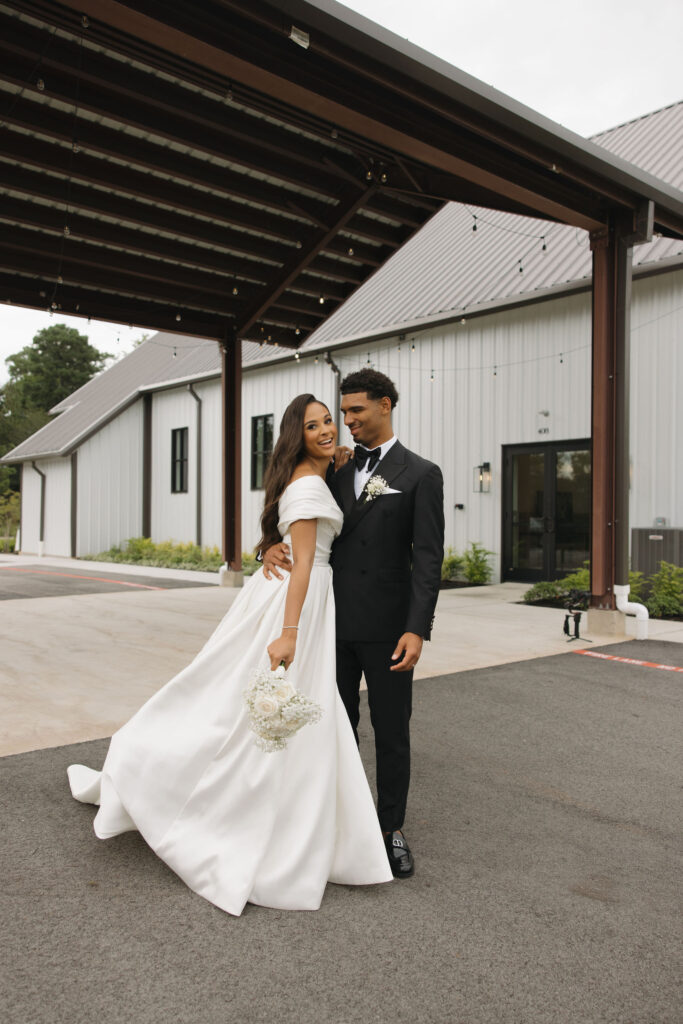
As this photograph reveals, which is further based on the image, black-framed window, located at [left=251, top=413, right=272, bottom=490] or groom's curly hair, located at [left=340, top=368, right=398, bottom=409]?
black-framed window, located at [left=251, top=413, right=272, bottom=490]

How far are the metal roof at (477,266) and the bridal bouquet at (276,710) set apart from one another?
11002mm

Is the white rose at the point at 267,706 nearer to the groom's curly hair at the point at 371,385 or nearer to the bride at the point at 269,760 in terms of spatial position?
the bride at the point at 269,760

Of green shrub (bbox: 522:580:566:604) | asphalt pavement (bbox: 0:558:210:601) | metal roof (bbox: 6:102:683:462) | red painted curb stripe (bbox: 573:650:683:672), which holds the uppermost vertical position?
metal roof (bbox: 6:102:683:462)

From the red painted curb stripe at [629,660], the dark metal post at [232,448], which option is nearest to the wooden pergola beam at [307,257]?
the dark metal post at [232,448]

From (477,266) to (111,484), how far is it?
13209 mm

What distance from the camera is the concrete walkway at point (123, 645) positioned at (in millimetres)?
5035

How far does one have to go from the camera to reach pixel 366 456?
10.1 feet

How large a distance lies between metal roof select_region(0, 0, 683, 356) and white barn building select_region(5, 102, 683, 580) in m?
3.22

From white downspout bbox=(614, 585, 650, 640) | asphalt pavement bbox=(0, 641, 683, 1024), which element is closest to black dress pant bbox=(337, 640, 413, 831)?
asphalt pavement bbox=(0, 641, 683, 1024)

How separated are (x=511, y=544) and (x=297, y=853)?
11.9 m

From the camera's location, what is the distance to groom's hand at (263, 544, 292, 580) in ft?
9.61

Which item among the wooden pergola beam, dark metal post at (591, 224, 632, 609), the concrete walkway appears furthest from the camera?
the wooden pergola beam

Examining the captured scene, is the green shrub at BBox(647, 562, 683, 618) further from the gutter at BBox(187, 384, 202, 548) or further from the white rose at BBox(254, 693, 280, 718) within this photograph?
the gutter at BBox(187, 384, 202, 548)

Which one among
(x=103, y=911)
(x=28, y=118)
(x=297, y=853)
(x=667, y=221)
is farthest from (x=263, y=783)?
(x=667, y=221)
